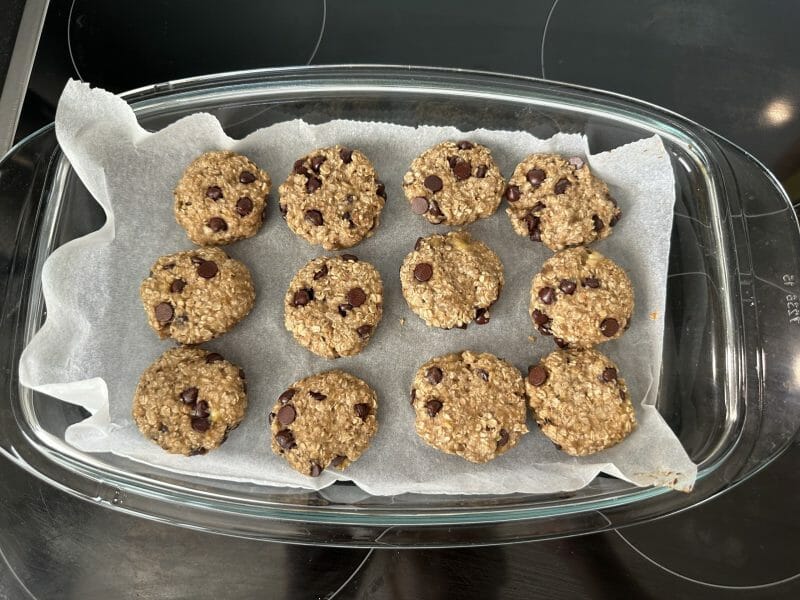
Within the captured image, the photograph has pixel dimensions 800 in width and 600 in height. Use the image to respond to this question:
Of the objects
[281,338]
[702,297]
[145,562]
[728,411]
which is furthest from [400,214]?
[145,562]

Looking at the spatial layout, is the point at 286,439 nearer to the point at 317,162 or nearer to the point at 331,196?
the point at 331,196

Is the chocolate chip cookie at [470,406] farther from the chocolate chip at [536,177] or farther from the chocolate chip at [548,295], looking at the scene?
the chocolate chip at [536,177]

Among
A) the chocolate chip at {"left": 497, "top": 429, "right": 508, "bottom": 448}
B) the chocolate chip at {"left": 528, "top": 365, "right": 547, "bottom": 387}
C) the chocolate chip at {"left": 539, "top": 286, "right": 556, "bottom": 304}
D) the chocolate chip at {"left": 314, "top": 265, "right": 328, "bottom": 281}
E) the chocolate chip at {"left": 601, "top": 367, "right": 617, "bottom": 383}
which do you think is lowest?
the chocolate chip at {"left": 497, "top": 429, "right": 508, "bottom": 448}

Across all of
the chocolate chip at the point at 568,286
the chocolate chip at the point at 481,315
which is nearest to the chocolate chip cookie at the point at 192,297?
the chocolate chip at the point at 481,315

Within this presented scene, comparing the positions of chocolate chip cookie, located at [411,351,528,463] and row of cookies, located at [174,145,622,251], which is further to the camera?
row of cookies, located at [174,145,622,251]

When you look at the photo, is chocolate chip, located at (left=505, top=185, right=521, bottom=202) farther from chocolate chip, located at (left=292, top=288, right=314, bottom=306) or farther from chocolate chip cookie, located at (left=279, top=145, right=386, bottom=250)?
chocolate chip, located at (left=292, top=288, right=314, bottom=306)

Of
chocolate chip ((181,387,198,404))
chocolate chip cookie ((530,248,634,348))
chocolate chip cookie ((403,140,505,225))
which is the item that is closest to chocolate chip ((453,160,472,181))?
chocolate chip cookie ((403,140,505,225))
